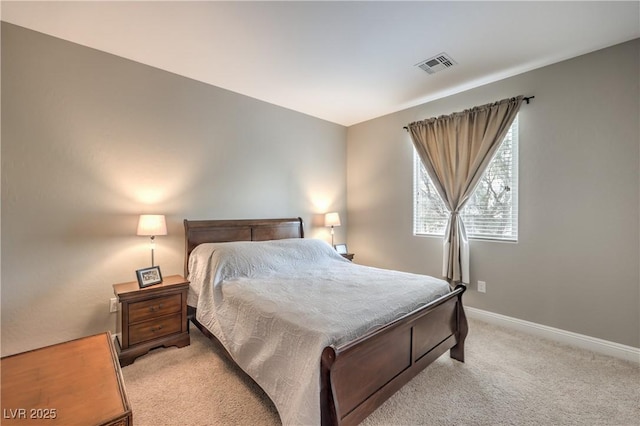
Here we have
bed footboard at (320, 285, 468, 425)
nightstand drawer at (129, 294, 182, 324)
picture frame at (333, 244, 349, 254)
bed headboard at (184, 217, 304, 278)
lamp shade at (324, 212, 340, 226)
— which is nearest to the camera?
bed footboard at (320, 285, 468, 425)

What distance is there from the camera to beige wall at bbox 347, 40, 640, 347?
7.64 ft

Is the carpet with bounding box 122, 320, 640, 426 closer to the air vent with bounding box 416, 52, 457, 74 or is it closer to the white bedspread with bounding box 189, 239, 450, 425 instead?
the white bedspread with bounding box 189, 239, 450, 425

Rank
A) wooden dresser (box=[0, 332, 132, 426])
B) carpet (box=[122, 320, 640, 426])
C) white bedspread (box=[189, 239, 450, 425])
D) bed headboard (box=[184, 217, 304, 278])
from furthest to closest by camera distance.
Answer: bed headboard (box=[184, 217, 304, 278]) < carpet (box=[122, 320, 640, 426]) < white bedspread (box=[189, 239, 450, 425]) < wooden dresser (box=[0, 332, 132, 426])

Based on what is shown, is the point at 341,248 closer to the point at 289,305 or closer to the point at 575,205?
the point at 289,305

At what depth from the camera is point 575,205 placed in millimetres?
2561

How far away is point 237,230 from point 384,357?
2.26 metres

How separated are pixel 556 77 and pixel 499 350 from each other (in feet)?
8.86

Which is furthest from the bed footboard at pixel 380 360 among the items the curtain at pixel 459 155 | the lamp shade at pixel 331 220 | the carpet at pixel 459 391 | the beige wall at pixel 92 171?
the beige wall at pixel 92 171

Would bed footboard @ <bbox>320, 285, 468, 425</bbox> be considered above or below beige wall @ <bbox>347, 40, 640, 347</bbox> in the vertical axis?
below

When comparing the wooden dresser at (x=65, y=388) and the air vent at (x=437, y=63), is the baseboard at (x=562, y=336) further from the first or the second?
the wooden dresser at (x=65, y=388)

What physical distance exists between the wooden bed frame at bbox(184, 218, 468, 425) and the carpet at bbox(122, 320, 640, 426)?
19 cm

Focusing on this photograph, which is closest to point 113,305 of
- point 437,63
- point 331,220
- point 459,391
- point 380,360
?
point 380,360

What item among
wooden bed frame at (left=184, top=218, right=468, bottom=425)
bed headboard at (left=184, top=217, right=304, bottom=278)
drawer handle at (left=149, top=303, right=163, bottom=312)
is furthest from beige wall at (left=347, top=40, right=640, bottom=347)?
drawer handle at (left=149, top=303, right=163, bottom=312)

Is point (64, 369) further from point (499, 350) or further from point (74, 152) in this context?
point (499, 350)
